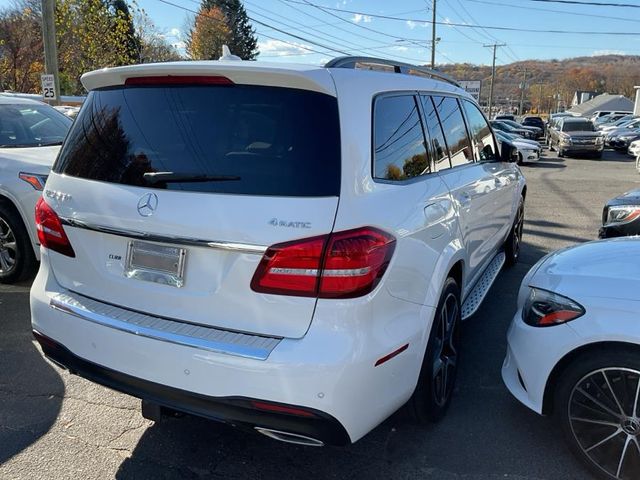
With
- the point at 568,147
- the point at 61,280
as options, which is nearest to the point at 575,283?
the point at 61,280

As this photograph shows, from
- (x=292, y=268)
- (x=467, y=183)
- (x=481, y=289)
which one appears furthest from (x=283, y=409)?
(x=481, y=289)

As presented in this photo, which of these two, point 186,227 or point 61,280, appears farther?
point 61,280

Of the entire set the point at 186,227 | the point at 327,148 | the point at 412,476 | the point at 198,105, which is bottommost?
the point at 412,476

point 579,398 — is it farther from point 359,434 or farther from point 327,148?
point 327,148

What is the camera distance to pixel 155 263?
231 cm

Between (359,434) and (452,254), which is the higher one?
(452,254)

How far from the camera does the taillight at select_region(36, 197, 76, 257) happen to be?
2.62 meters

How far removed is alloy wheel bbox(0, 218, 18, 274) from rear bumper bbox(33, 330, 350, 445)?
3.30 m

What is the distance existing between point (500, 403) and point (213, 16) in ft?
204

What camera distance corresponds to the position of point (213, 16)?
58.7 m

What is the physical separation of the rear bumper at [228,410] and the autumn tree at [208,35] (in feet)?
192

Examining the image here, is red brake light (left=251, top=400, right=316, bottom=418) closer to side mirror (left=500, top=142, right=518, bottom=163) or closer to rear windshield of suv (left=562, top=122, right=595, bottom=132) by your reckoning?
side mirror (left=500, top=142, right=518, bottom=163)

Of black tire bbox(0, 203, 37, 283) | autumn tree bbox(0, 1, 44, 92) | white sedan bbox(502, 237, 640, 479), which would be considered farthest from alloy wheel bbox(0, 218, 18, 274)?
autumn tree bbox(0, 1, 44, 92)

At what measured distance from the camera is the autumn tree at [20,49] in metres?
32.5
